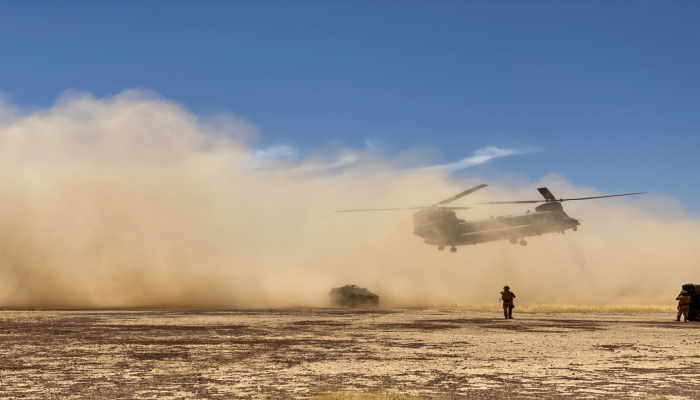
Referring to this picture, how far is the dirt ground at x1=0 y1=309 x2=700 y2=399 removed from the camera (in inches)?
484

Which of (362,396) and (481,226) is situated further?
(481,226)

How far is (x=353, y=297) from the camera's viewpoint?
193 ft

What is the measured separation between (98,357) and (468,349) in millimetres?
9946

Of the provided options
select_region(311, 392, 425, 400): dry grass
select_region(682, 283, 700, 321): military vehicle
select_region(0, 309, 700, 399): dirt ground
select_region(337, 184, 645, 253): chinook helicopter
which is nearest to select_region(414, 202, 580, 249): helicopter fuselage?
select_region(337, 184, 645, 253): chinook helicopter

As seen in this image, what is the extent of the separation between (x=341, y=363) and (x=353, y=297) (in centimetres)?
4286

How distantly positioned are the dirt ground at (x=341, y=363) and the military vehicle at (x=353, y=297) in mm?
31437

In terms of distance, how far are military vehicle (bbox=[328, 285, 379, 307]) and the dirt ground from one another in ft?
103

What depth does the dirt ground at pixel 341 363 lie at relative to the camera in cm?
1229

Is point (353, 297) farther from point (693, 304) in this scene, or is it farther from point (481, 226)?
point (693, 304)

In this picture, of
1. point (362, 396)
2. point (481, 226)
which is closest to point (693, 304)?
point (481, 226)

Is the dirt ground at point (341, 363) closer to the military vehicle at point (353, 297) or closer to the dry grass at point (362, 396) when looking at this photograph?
the dry grass at point (362, 396)

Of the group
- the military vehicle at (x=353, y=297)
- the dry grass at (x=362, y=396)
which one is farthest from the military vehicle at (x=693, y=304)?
the dry grass at (x=362, y=396)

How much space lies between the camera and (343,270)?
295 feet

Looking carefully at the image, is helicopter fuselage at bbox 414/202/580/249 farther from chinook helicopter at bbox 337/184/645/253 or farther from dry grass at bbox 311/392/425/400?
dry grass at bbox 311/392/425/400
